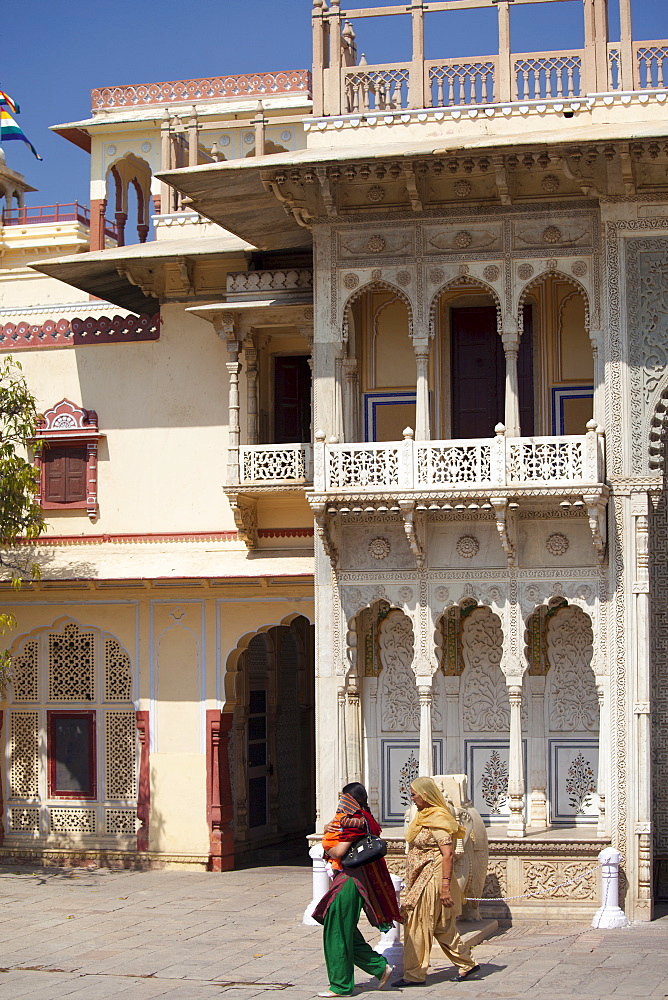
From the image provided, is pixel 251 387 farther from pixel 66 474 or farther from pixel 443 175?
pixel 443 175

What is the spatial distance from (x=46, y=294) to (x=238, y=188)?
412 centimetres

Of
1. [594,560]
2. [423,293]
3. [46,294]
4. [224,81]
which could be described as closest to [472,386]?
[423,293]

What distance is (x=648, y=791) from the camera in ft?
43.9

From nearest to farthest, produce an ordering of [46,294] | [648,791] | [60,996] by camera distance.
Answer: [60,996]
[648,791]
[46,294]

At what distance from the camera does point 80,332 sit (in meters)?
17.0

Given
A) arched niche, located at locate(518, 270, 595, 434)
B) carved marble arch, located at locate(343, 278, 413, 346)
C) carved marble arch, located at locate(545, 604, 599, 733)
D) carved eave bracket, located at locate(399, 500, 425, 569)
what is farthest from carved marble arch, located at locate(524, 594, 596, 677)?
carved marble arch, located at locate(343, 278, 413, 346)

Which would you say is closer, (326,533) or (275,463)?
(326,533)

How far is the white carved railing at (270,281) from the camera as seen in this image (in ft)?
50.7

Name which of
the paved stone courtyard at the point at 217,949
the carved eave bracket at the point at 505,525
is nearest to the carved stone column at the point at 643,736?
the paved stone courtyard at the point at 217,949

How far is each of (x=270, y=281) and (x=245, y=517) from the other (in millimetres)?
2418

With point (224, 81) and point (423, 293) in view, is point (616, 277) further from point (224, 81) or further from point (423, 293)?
point (224, 81)

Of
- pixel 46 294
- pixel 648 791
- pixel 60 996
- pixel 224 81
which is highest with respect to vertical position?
pixel 224 81

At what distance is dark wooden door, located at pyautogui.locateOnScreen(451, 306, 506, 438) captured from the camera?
49.4 ft

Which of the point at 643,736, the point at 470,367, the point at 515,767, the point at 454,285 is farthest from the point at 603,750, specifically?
the point at 454,285
